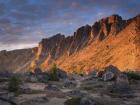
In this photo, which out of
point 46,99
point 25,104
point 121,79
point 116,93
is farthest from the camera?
point 121,79

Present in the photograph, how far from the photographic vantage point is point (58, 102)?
4078cm

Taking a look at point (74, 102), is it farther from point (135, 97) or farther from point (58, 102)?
point (135, 97)

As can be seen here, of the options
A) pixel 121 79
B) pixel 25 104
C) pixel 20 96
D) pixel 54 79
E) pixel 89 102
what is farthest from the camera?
pixel 54 79

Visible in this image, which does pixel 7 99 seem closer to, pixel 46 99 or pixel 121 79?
pixel 46 99

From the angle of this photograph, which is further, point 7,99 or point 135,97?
point 135,97

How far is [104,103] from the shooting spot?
39656 mm

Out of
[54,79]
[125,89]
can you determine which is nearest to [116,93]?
[125,89]

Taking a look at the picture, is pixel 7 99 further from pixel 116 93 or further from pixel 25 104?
pixel 116 93

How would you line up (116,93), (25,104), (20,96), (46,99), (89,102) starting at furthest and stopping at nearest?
(116,93) → (20,96) → (46,99) → (25,104) → (89,102)

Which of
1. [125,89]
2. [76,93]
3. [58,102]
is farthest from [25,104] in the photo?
[125,89]

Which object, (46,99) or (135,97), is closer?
(46,99)

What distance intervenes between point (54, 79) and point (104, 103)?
43.9 meters

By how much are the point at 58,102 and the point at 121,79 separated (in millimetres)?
17078

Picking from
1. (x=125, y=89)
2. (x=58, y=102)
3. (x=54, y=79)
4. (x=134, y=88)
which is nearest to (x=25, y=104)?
(x=58, y=102)
